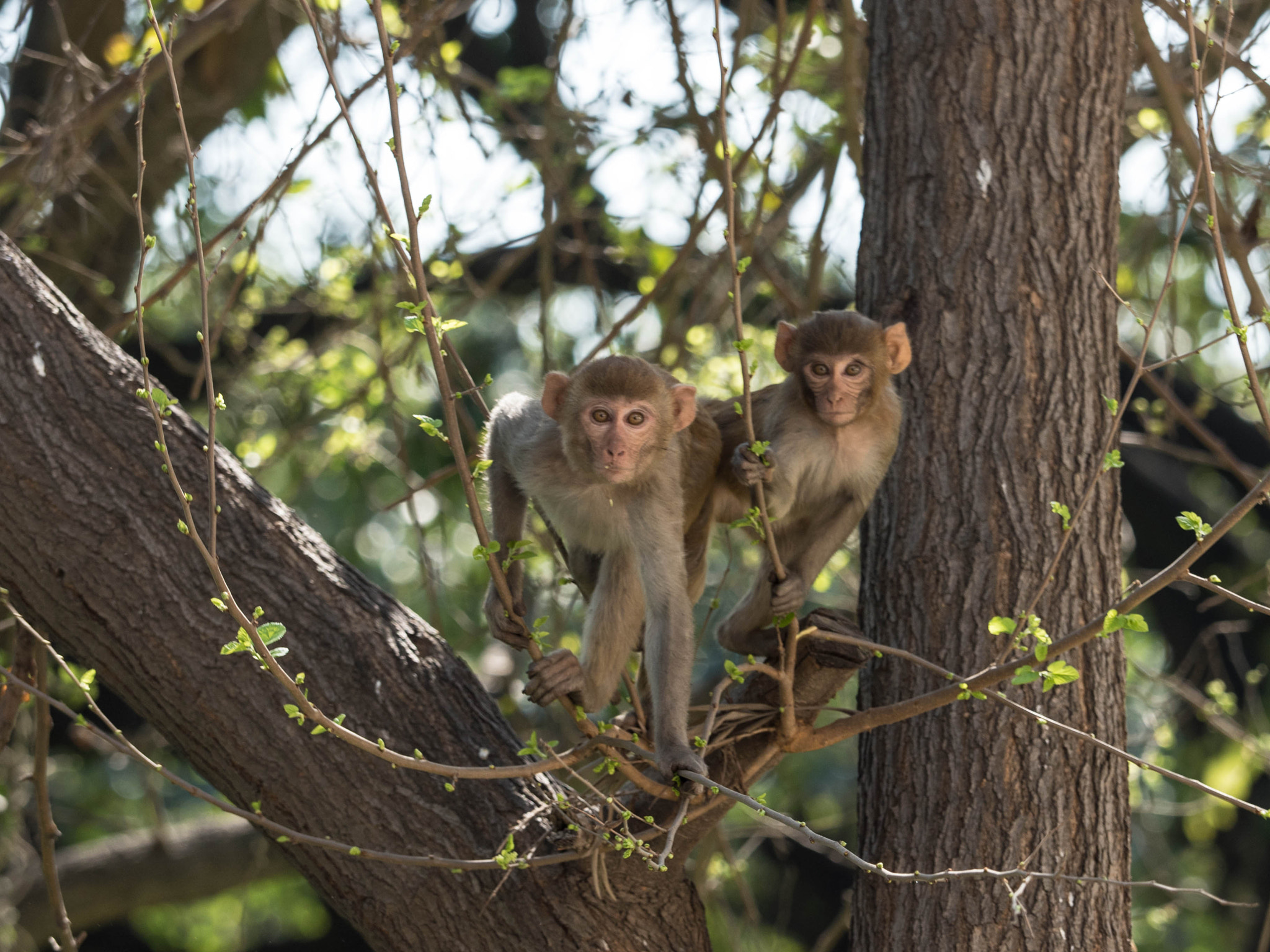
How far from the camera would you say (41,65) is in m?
7.47

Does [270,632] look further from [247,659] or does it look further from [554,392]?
[554,392]

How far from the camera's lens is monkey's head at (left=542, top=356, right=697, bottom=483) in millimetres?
3840

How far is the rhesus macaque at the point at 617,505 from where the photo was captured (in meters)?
3.82

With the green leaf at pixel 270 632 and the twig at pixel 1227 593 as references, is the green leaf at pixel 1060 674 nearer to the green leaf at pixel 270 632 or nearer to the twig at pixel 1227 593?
the twig at pixel 1227 593

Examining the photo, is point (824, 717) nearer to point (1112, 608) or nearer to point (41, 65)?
point (1112, 608)

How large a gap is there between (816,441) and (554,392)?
1.02 m

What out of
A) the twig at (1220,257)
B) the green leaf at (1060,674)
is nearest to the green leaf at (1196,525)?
the twig at (1220,257)

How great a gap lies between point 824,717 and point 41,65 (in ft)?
22.4

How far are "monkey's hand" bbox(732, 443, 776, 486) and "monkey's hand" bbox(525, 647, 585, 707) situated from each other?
31.1 inches

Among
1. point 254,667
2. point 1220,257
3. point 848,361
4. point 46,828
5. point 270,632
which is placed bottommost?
point 46,828

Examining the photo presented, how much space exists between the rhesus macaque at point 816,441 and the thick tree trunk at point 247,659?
1187 mm

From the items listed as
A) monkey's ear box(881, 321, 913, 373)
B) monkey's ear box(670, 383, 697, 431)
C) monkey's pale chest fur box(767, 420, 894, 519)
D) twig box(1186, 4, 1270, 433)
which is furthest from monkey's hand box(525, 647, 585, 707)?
twig box(1186, 4, 1270, 433)

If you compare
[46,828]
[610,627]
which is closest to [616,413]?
[610,627]

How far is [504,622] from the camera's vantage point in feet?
12.6
